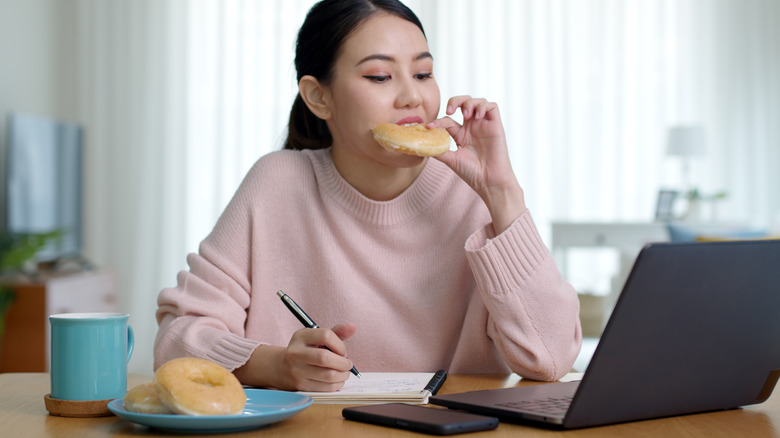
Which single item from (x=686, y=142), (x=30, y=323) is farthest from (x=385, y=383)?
(x=686, y=142)

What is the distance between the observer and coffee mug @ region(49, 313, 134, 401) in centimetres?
88

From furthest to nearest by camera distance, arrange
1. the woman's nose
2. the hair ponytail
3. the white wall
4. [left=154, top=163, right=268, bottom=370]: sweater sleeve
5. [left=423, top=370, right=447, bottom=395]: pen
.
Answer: the white wall < the hair ponytail < the woman's nose < [left=154, top=163, right=268, bottom=370]: sweater sleeve < [left=423, top=370, right=447, bottom=395]: pen

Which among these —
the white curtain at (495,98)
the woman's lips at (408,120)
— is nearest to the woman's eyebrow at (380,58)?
the woman's lips at (408,120)

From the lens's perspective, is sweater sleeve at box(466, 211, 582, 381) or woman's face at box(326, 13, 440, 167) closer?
sweater sleeve at box(466, 211, 582, 381)

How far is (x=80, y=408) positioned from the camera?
0.88 m

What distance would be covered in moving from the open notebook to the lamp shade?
4040 millimetres

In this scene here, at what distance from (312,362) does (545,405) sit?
31 cm

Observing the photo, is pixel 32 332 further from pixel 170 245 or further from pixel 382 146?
pixel 382 146

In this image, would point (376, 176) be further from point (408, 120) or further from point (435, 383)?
point (435, 383)

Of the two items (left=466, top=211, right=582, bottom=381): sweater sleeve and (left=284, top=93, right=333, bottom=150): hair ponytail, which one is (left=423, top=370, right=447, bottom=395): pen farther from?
(left=284, top=93, right=333, bottom=150): hair ponytail

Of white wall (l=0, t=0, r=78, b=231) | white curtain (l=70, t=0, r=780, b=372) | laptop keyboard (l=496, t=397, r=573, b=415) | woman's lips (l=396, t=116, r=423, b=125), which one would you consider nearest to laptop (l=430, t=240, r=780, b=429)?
laptop keyboard (l=496, t=397, r=573, b=415)

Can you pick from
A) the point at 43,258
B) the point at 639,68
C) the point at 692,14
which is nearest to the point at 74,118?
the point at 43,258

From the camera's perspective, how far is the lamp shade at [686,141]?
4801 mm

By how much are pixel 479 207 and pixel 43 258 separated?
10.0 feet
